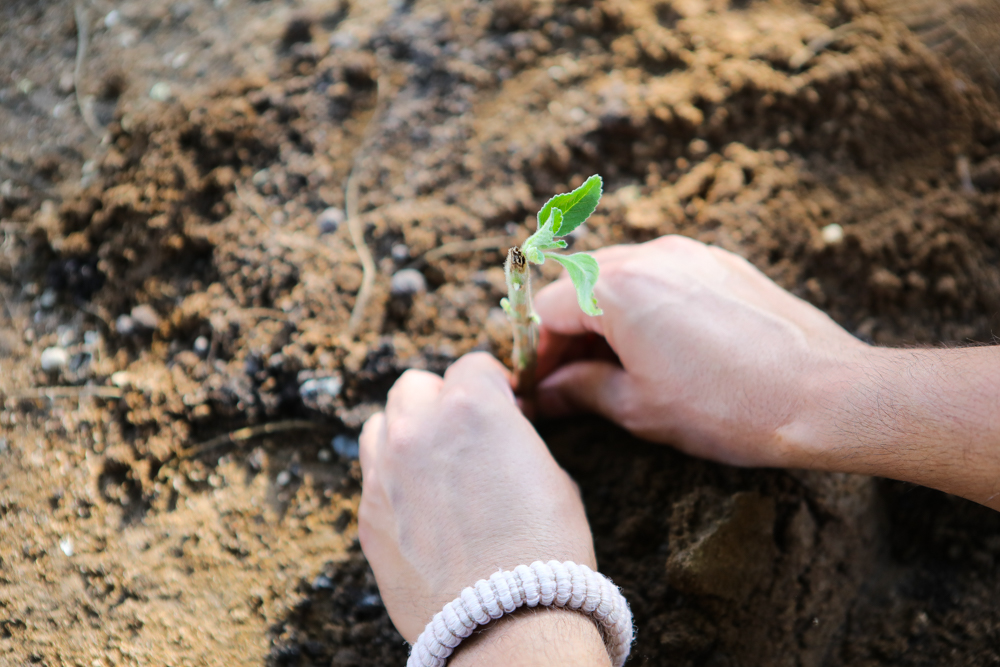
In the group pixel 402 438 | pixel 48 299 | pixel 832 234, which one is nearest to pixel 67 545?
pixel 48 299

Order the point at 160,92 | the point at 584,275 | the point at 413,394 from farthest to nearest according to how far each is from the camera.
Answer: the point at 160,92
the point at 413,394
the point at 584,275

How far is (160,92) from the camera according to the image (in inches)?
63.9

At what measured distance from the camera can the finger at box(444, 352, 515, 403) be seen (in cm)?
112

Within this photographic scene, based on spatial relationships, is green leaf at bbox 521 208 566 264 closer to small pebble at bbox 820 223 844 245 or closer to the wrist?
the wrist

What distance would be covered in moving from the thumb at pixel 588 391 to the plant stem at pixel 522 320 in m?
0.08

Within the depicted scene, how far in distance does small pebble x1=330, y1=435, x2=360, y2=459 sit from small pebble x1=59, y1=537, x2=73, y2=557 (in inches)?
19.8

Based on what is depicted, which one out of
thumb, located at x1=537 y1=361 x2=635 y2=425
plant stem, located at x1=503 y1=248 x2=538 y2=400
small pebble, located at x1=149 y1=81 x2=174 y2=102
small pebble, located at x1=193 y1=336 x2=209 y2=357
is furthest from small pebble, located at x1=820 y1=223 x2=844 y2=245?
small pebble, located at x1=149 y1=81 x2=174 y2=102

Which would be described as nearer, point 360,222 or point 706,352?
point 706,352

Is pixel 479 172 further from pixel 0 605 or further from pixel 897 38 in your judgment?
pixel 0 605

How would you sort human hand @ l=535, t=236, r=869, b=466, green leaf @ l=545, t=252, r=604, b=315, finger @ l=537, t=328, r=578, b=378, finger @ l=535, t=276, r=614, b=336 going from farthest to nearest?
finger @ l=537, t=328, r=578, b=378, finger @ l=535, t=276, r=614, b=336, human hand @ l=535, t=236, r=869, b=466, green leaf @ l=545, t=252, r=604, b=315

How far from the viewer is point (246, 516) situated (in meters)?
1.28

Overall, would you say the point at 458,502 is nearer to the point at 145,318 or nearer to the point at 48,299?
the point at 145,318

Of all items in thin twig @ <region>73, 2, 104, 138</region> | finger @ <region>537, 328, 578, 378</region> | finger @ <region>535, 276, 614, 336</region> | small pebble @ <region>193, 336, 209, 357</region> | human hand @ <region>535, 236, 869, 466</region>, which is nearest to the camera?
human hand @ <region>535, 236, 869, 466</region>

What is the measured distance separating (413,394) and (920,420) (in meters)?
0.81
